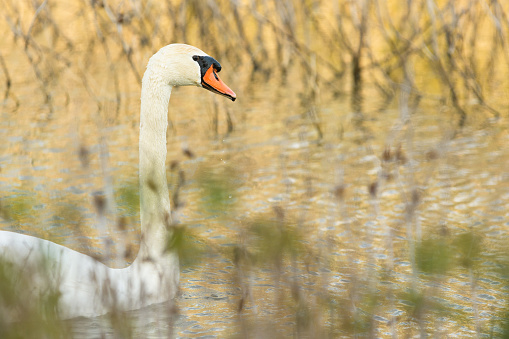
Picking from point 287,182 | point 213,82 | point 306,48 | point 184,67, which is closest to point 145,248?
point 287,182

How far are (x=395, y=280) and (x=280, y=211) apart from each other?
6.67ft

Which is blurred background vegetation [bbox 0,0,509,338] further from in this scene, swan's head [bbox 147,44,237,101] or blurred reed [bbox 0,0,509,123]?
swan's head [bbox 147,44,237,101]

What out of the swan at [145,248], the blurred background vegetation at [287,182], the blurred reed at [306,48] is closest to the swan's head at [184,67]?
the swan at [145,248]

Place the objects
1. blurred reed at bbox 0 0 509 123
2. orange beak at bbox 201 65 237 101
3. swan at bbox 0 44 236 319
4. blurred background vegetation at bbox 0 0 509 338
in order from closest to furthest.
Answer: blurred background vegetation at bbox 0 0 509 338
swan at bbox 0 44 236 319
orange beak at bbox 201 65 237 101
blurred reed at bbox 0 0 509 123

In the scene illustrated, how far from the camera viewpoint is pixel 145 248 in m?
4.32

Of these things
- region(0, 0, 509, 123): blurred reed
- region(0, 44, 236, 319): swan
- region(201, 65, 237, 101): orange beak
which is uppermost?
region(0, 0, 509, 123): blurred reed

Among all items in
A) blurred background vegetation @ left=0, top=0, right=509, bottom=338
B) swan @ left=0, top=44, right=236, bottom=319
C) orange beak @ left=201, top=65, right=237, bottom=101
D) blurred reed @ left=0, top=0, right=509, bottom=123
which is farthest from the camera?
blurred reed @ left=0, top=0, right=509, bottom=123

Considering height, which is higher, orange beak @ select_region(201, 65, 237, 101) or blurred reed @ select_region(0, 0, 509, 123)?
blurred reed @ select_region(0, 0, 509, 123)

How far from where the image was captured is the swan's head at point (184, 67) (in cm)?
531

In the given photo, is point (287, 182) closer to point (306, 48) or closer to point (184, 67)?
point (184, 67)

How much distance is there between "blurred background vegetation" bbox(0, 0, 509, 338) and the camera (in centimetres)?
335

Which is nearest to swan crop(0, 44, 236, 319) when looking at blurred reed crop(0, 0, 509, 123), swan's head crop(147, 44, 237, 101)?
swan's head crop(147, 44, 237, 101)

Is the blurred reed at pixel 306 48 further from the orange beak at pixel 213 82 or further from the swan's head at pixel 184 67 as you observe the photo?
→ the swan's head at pixel 184 67

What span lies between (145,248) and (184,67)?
152 centimetres
